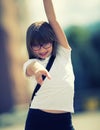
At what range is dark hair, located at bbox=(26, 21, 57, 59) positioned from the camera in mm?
2693

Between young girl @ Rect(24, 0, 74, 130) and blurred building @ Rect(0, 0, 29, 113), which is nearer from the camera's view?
young girl @ Rect(24, 0, 74, 130)

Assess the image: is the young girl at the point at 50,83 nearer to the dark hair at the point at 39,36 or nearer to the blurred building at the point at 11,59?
the dark hair at the point at 39,36

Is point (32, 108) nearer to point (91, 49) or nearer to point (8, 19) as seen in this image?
point (8, 19)

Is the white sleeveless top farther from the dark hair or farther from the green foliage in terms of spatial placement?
the green foliage

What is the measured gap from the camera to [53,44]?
2.76 m

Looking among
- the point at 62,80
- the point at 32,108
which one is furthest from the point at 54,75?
the point at 32,108

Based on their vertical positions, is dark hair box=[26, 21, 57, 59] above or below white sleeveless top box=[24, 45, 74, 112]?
above

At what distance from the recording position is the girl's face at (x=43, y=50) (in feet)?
8.86

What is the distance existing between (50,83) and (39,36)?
10.4 inches

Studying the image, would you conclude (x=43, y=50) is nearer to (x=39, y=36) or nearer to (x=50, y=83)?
(x=39, y=36)

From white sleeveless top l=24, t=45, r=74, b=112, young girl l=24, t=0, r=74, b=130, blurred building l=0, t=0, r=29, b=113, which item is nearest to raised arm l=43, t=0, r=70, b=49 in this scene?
young girl l=24, t=0, r=74, b=130

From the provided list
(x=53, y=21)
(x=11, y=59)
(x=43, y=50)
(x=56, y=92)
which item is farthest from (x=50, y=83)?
(x=11, y=59)

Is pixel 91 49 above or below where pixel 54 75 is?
below

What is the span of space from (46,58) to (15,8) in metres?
7.90
